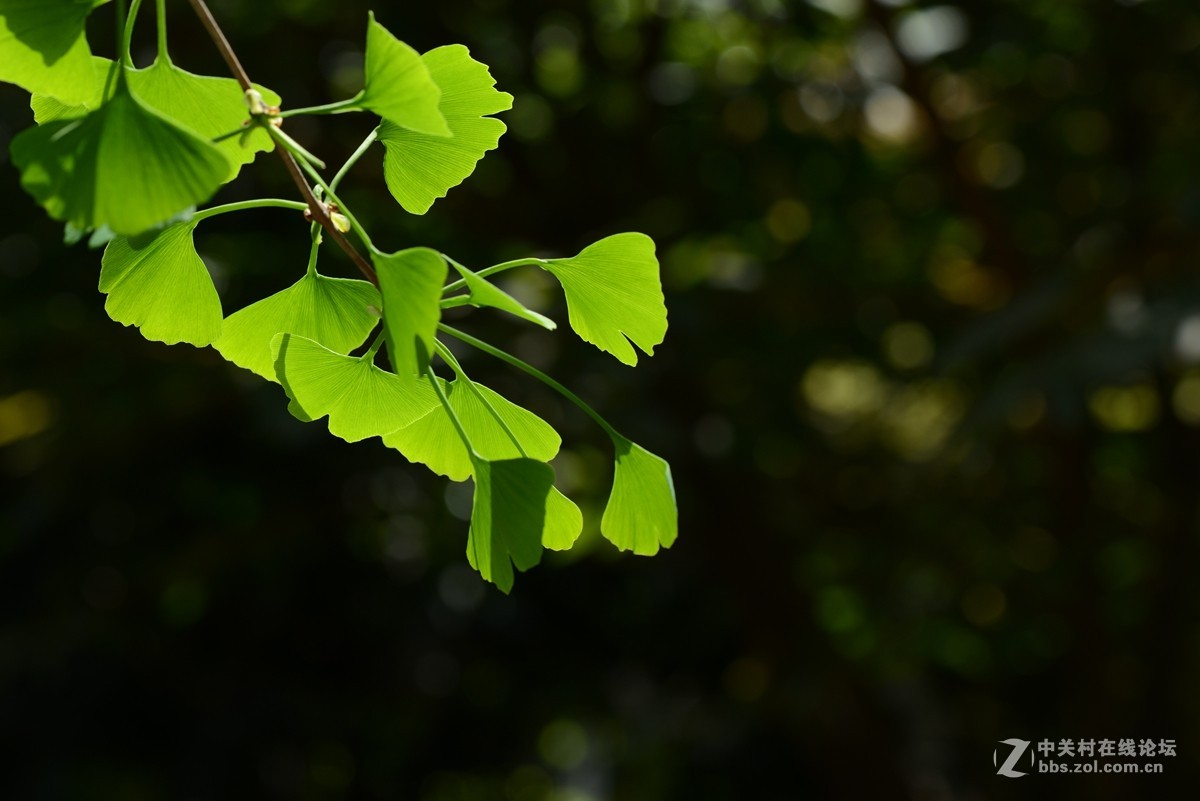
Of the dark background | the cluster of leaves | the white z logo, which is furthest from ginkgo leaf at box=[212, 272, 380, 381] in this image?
the white z logo

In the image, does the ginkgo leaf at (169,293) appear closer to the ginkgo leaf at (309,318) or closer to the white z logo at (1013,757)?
the ginkgo leaf at (309,318)

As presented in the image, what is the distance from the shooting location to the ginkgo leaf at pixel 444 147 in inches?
11.0

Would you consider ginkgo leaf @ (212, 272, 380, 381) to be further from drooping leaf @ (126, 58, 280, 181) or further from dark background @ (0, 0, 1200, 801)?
dark background @ (0, 0, 1200, 801)

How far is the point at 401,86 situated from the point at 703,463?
1494 millimetres

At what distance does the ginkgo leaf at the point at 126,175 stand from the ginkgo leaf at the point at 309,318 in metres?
0.08

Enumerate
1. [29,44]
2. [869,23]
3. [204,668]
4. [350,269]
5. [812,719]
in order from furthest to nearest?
[204,668], [812,719], [869,23], [350,269], [29,44]

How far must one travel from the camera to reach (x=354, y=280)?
0.28 m

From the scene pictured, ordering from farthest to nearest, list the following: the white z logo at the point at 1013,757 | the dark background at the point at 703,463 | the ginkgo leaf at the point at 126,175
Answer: the white z logo at the point at 1013,757 < the dark background at the point at 703,463 < the ginkgo leaf at the point at 126,175

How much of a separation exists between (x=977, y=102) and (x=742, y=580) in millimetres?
881

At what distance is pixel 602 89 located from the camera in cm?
188

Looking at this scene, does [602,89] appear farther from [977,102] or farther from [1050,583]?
[1050,583]

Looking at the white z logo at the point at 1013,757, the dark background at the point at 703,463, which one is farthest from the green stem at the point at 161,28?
the white z logo at the point at 1013,757

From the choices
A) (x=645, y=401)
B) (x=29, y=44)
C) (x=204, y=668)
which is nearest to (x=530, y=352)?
(x=645, y=401)

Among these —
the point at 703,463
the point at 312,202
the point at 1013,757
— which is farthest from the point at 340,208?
the point at 1013,757
